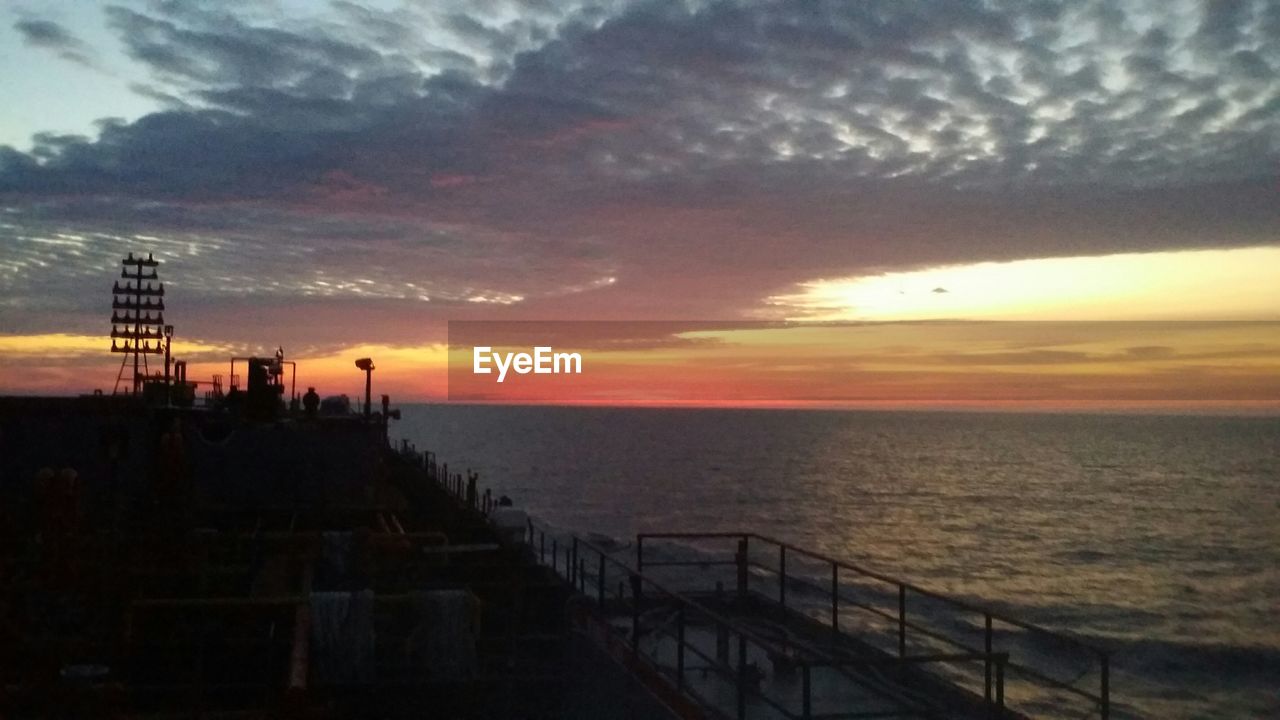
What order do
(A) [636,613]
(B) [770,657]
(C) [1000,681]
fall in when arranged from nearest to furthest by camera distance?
(C) [1000,681] < (B) [770,657] < (A) [636,613]

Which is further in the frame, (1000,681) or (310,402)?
(310,402)

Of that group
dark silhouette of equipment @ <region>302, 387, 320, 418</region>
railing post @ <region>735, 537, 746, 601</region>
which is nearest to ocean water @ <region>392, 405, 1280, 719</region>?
railing post @ <region>735, 537, 746, 601</region>

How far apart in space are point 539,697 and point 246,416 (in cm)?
1449

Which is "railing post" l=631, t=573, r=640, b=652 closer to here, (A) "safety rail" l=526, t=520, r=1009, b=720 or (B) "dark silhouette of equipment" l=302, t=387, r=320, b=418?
(A) "safety rail" l=526, t=520, r=1009, b=720

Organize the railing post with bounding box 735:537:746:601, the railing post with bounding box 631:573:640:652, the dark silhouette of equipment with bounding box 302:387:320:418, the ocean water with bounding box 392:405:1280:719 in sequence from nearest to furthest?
the railing post with bounding box 631:573:640:652 < the railing post with bounding box 735:537:746:601 < the dark silhouette of equipment with bounding box 302:387:320:418 < the ocean water with bounding box 392:405:1280:719

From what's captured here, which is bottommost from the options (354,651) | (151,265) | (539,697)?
(539,697)

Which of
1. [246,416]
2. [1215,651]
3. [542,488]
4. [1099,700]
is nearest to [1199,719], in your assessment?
[1215,651]

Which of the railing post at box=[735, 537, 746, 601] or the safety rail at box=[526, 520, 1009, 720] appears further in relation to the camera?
the railing post at box=[735, 537, 746, 601]

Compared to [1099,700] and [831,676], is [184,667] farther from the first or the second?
[1099,700]

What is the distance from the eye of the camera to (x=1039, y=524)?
76312 mm

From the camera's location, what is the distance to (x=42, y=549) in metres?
13.8

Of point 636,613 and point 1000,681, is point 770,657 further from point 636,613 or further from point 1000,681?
point 1000,681

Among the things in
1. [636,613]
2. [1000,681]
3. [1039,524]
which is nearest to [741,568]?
[636,613]

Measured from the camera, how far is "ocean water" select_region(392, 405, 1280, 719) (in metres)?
37.2
